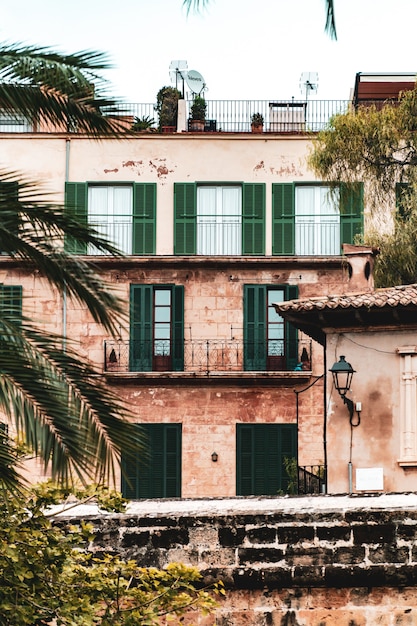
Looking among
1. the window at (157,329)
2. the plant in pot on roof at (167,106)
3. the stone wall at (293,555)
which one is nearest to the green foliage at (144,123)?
the plant in pot on roof at (167,106)

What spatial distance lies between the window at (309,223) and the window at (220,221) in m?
0.37

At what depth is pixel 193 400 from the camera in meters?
34.0

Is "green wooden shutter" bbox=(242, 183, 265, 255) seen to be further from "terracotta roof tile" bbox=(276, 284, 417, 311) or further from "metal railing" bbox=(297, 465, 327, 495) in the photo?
"terracotta roof tile" bbox=(276, 284, 417, 311)

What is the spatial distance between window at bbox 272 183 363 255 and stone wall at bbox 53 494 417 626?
19.3 meters

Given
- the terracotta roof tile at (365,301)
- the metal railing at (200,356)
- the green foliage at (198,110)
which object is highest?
the green foliage at (198,110)

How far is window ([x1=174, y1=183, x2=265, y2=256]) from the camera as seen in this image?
34750 mm

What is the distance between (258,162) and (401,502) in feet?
65.8

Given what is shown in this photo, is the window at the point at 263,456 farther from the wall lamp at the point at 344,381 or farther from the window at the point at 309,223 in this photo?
the wall lamp at the point at 344,381

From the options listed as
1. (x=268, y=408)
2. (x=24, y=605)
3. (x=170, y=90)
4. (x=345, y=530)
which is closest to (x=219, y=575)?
(x=345, y=530)

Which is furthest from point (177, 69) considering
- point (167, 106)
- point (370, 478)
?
point (370, 478)

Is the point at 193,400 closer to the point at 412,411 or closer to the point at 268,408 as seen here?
the point at 268,408

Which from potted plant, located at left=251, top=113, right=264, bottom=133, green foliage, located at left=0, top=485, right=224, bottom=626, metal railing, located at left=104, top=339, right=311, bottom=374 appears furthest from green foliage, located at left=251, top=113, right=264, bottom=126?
green foliage, located at left=0, top=485, right=224, bottom=626

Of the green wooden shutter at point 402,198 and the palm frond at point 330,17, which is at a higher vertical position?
the green wooden shutter at point 402,198

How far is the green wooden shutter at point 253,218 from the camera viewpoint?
34719 mm
